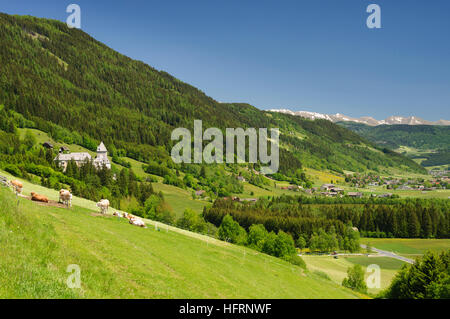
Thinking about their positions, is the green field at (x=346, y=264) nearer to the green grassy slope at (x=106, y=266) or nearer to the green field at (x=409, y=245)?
the green field at (x=409, y=245)

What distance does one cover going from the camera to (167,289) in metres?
21.5

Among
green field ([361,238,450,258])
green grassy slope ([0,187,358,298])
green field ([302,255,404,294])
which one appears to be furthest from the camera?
green field ([361,238,450,258])

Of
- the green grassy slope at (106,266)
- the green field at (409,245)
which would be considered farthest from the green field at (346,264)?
the green grassy slope at (106,266)

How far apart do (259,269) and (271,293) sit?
37.0ft

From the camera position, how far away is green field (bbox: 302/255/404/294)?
99.5m

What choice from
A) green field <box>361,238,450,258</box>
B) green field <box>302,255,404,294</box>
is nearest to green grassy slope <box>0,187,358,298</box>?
green field <box>302,255,404,294</box>

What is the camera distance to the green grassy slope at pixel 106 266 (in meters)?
16.0

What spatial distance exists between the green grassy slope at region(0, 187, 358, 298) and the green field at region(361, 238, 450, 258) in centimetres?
12623

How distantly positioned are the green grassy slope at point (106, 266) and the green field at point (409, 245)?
414 feet

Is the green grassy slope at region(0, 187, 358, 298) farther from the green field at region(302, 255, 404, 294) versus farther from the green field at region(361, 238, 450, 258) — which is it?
the green field at region(361, 238, 450, 258)

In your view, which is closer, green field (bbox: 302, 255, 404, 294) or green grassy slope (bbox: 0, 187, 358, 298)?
green grassy slope (bbox: 0, 187, 358, 298)

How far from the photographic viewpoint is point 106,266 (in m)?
A: 21.7
